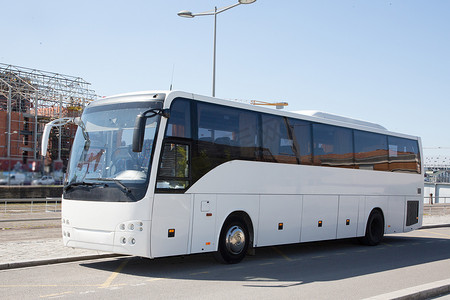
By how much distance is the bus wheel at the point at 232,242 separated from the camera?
1130 cm

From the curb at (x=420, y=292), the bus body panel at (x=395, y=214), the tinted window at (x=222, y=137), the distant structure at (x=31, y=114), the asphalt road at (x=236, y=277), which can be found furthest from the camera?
the distant structure at (x=31, y=114)

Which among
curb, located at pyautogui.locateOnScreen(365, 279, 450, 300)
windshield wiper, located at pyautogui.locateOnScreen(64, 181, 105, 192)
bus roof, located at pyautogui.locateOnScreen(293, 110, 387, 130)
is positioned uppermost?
bus roof, located at pyautogui.locateOnScreen(293, 110, 387, 130)

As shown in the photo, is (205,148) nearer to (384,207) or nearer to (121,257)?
(121,257)

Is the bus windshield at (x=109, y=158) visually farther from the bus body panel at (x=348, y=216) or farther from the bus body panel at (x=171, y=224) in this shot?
the bus body panel at (x=348, y=216)

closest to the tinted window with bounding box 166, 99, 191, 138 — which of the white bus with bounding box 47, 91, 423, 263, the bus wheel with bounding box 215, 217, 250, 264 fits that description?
the white bus with bounding box 47, 91, 423, 263

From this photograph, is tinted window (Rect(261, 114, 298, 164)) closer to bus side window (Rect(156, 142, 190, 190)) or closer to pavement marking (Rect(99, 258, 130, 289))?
bus side window (Rect(156, 142, 190, 190))

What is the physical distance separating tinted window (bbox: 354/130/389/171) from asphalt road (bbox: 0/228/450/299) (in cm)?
299

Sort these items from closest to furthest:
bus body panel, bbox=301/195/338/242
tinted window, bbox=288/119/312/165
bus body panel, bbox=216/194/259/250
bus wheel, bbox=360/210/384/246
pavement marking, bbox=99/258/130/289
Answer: pavement marking, bbox=99/258/130/289, bus body panel, bbox=216/194/259/250, tinted window, bbox=288/119/312/165, bus body panel, bbox=301/195/338/242, bus wheel, bbox=360/210/384/246

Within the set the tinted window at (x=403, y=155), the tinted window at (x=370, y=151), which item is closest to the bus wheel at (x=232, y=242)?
the tinted window at (x=370, y=151)

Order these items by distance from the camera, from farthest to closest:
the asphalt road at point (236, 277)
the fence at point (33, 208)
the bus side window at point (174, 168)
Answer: the fence at point (33, 208) → the bus side window at point (174, 168) → the asphalt road at point (236, 277)

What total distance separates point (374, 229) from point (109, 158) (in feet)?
32.0

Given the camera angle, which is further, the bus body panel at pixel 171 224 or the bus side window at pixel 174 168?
the bus side window at pixel 174 168

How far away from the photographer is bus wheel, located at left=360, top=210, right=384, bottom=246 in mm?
16500

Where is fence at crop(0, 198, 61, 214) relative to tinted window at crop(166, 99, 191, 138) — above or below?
below
